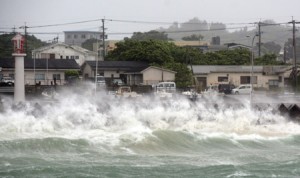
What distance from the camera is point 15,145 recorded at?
2355 centimetres

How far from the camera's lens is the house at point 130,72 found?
5553 centimetres

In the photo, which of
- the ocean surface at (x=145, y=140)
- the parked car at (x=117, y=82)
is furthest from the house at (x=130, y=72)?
the ocean surface at (x=145, y=140)

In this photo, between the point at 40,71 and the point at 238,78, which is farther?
the point at 238,78

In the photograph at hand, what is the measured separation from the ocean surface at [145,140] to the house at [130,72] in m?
17.7

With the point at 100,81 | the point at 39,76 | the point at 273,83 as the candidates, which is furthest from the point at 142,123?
the point at 273,83

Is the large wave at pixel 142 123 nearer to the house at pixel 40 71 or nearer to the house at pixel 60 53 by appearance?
the house at pixel 40 71

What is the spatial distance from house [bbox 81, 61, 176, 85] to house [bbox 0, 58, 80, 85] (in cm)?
249

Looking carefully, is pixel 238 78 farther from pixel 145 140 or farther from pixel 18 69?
pixel 145 140

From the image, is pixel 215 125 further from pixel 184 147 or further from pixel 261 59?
pixel 261 59

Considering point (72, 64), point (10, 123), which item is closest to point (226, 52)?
point (72, 64)

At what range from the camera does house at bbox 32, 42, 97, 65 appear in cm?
7400

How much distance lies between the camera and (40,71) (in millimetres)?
55000

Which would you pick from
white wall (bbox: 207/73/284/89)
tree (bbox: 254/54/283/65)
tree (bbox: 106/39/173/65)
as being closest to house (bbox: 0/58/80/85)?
tree (bbox: 106/39/173/65)

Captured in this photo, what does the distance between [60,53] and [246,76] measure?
Result: 2835 cm
